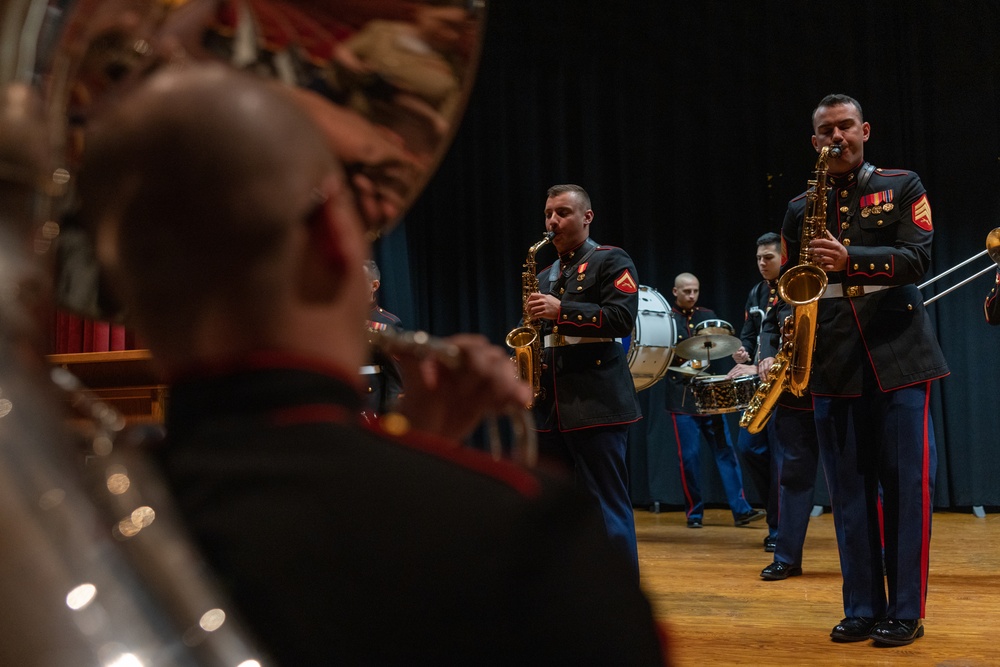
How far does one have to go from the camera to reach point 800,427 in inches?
175

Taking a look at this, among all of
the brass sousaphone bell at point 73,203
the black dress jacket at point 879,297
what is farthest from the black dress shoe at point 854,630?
the brass sousaphone bell at point 73,203

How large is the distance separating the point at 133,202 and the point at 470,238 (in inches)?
291

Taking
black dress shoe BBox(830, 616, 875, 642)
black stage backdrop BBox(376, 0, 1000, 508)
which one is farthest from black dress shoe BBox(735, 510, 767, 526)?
black dress shoe BBox(830, 616, 875, 642)

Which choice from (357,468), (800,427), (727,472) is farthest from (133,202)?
(727,472)

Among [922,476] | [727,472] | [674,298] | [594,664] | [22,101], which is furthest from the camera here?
[674,298]

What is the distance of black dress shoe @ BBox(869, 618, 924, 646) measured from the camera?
9.39 ft

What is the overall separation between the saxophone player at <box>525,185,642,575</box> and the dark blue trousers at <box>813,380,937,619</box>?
2.73 feet

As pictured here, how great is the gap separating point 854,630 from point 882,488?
447mm

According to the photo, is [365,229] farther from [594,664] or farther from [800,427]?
[800,427]

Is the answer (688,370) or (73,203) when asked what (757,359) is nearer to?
(688,370)

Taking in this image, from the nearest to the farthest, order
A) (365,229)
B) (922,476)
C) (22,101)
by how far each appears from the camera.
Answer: (22,101)
(365,229)
(922,476)

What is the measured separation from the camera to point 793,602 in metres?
3.65

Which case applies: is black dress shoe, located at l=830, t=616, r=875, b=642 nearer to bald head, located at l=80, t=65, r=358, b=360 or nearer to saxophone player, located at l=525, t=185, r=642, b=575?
saxophone player, located at l=525, t=185, r=642, b=575

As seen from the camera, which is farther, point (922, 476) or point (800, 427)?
point (800, 427)
